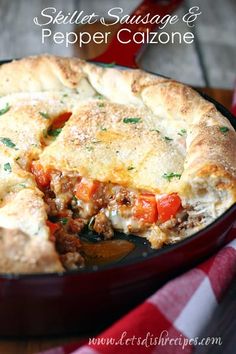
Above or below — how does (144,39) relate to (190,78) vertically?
above

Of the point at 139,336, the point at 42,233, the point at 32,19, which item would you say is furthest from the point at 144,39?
the point at 139,336

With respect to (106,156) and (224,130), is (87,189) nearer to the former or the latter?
(106,156)

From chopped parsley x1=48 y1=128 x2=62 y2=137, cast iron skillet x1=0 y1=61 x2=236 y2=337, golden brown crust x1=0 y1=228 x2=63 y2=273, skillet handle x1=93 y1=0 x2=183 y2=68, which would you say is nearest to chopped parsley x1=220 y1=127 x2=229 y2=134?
cast iron skillet x1=0 y1=61 x2=236 y2=337

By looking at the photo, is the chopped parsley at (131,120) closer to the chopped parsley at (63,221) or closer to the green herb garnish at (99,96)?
the green herb garnish at (99,96)

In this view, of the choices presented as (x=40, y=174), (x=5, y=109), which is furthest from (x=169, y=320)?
(x=5, y=109)

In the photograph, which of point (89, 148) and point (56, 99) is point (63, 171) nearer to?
point (89, 148)

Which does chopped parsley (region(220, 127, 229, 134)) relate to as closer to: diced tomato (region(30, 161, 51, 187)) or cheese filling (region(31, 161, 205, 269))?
cheese filling (region(31, 161, 205, 269))

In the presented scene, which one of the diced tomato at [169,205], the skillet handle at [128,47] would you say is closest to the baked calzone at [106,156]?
the diced tomato at [169,205]
